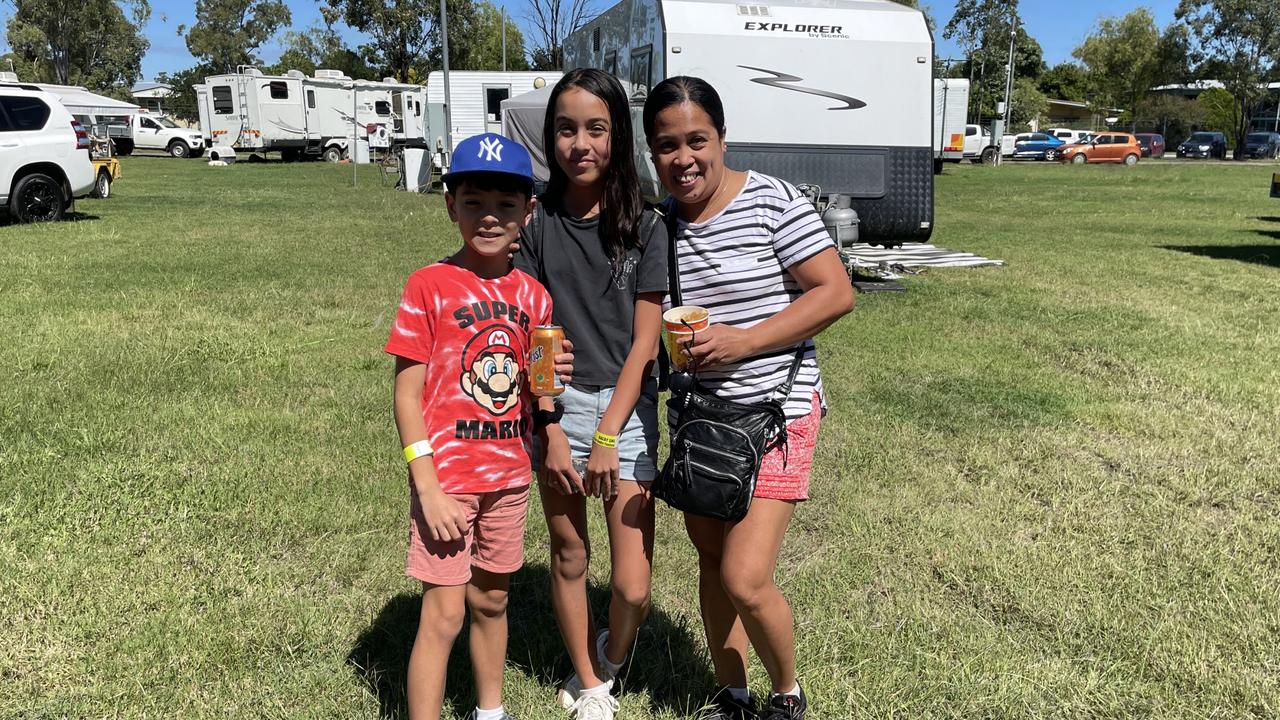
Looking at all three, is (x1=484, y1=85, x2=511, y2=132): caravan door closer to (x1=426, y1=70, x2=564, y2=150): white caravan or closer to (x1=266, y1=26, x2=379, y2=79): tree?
(x1=426, y1=70, x2=564, y2=150): white caravan

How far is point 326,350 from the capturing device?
245 inches

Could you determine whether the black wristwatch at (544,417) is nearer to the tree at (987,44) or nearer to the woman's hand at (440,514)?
the woman's hand at (440,514)

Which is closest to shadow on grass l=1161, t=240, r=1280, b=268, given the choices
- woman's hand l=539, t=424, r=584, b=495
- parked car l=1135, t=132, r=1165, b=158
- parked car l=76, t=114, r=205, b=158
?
woman's hand l=539, t=424, r=584, b=495

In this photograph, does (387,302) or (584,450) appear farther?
(387,302)

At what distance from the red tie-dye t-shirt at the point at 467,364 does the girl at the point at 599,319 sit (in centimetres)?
14

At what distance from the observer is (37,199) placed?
1269cm

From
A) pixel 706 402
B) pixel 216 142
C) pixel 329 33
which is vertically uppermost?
pixel 329 33

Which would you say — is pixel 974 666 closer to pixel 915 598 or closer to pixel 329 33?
pixel 915 598

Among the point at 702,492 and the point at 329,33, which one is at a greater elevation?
the point at 329,33

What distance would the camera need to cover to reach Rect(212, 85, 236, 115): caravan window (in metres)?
32.1

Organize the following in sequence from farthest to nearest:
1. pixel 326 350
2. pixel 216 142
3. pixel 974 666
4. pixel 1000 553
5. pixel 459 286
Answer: pixel 216 142 < pixel 326 350 < pixel 1000 553 < pixel 974 666 < pixel 459 286

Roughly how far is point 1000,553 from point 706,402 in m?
1.83

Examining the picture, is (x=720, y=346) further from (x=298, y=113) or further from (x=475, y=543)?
(x=298, y=113)

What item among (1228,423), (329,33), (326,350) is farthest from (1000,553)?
(329,33)
